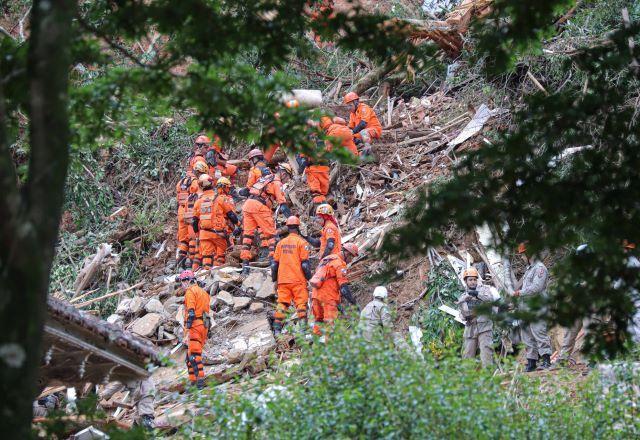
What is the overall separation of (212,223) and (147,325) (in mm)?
2571

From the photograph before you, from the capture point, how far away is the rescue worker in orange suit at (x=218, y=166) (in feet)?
74.2

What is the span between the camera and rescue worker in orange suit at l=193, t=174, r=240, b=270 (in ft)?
69.1

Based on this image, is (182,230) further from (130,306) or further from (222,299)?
(222,299)

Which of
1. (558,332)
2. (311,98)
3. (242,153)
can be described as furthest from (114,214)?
(558,332)

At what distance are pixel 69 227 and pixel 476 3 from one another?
37.3 feet

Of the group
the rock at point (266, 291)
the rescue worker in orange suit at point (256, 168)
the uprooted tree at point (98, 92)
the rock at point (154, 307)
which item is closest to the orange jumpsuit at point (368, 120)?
the rescue worker in orange suit at point (256, 168)

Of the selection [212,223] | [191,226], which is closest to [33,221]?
[212,223]

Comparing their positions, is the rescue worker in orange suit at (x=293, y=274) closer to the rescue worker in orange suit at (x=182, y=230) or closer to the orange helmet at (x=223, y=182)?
the orange helmet at (x=223, y=182)

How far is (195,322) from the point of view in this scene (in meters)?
16.9

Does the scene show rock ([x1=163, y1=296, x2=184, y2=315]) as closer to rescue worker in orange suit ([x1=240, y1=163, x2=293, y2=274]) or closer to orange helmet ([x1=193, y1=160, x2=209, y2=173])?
rescue worker in orange suit ([x1=240, y1=163, x2=293, y2=274])

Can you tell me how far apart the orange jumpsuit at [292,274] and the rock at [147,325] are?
3.14 metres

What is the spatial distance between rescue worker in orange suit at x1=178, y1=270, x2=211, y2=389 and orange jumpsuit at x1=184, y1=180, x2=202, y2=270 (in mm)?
4733

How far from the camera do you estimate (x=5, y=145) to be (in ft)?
18.6

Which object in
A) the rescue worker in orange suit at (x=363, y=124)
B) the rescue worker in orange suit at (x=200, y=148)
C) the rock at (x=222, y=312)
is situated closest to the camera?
the rock at (x=222, y=312)
